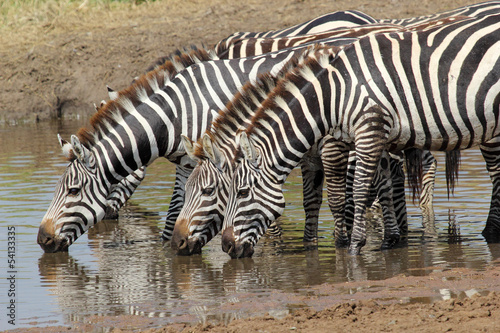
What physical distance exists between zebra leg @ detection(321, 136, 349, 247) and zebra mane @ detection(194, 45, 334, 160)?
2.75ft

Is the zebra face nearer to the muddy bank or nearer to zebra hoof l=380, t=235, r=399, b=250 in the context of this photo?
zebra hoof l=380, t=235, r=399, b=250

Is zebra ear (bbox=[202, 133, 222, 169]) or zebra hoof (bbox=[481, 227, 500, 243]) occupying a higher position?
zebra ear (bbox=[202, 133, 222, 169])

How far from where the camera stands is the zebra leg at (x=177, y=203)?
9047mm

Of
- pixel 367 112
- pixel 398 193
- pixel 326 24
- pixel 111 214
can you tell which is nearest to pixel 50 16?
pixel 326 24

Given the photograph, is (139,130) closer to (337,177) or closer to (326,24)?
(337,177)

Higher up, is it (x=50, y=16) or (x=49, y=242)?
(x=50, y=16)

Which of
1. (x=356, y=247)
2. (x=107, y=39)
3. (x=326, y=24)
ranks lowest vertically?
(x=356, y=247)

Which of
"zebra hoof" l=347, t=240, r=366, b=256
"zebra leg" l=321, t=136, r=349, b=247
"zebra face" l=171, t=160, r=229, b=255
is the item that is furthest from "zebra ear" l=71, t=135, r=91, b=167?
"zebra hoof" l=347, t=240, r=366, b=256

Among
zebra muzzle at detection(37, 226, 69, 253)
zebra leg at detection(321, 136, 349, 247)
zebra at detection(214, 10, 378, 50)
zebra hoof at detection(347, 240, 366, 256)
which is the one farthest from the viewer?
zebra at detection(214, 10, 378, 50)

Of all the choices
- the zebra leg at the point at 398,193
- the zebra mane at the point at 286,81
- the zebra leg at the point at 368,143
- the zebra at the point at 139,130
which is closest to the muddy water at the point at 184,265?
the zebra leg at the point at 398,193

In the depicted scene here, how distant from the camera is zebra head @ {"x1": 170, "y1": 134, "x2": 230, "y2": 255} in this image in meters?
7.90

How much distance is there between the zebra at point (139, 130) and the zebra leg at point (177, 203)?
0.01 m

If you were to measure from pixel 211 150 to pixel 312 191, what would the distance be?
1497 mm

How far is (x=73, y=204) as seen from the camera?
8.19m
